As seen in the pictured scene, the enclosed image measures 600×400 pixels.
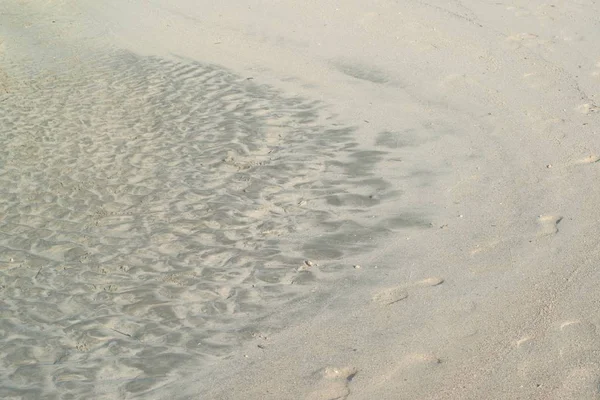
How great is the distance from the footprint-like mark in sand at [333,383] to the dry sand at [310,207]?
0.01m

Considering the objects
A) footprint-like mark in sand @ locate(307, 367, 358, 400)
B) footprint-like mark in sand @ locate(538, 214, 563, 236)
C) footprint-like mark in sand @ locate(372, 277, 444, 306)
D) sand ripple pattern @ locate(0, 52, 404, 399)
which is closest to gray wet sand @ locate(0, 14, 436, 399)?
sand ripple pattern @ locate(0, 52, 404, 399)

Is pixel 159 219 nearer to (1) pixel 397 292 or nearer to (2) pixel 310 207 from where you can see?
(2) pixel 310 207

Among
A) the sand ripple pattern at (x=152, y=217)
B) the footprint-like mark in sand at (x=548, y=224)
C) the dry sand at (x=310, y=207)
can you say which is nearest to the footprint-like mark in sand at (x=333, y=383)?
the dry sand at (x=310, y=207)

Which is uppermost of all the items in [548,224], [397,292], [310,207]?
[548,224]

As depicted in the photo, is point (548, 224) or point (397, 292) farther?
point (548, 224)

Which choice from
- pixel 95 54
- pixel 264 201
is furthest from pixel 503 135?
pixel 95 54

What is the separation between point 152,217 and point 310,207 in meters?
1.01

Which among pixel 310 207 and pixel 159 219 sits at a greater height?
pixel 310 207

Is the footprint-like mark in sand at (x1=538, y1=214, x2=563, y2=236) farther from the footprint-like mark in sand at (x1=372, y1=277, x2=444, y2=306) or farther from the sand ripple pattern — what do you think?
the sand ripple pattern

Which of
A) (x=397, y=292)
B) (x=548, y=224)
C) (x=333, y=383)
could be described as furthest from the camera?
(x=548, y=224)

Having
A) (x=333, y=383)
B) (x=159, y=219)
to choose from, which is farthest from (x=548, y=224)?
(x=159, y=219)

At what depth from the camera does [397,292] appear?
14.6ft

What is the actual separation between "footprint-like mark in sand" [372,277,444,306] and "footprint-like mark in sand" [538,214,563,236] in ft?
2.42

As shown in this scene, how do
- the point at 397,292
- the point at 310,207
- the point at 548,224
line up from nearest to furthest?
the point at 397,292
the point at 548,224
the point at 310,207
